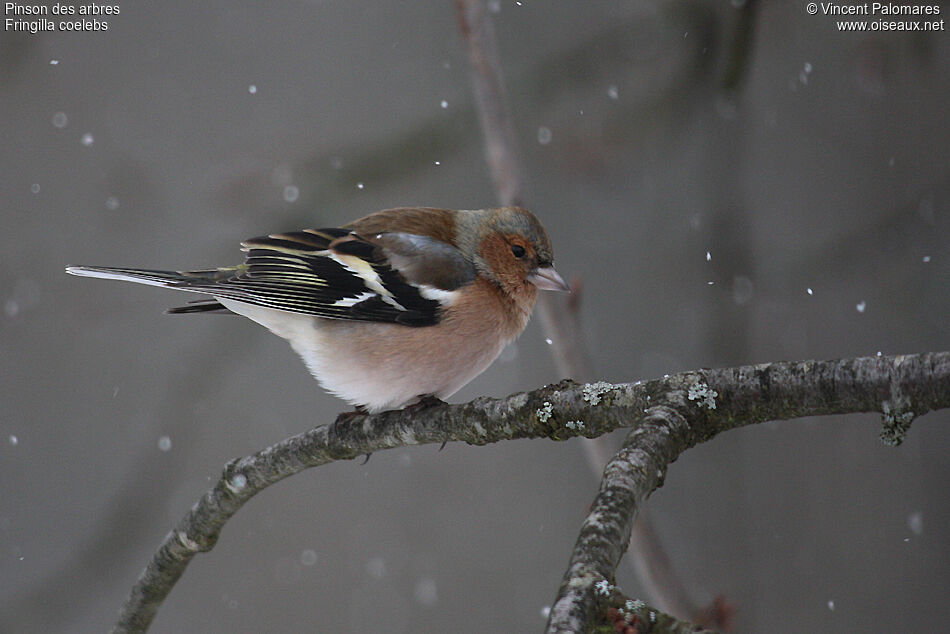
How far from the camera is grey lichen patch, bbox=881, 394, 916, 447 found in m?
1.61

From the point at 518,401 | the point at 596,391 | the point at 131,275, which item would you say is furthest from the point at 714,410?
the point at 131,275

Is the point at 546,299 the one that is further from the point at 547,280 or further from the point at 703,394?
the point at 703,394

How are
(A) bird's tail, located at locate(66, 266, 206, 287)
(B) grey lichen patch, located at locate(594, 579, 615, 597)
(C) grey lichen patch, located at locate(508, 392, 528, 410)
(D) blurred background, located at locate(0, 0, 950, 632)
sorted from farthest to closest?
(D) blurred background, located at locate(0, 0, 950, 632) < (A) bird's tail, located at locate(66, 266, 206, 287) < (C) grey lichen patch, located at locate(508, 392, 528, 410) < (B) grey lichen patch, located at locate(594, 579, 615, 597)

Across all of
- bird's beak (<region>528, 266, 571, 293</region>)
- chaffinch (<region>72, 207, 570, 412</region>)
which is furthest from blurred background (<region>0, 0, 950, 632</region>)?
bird's beak (<region>528, 266, 571, 293</region>)

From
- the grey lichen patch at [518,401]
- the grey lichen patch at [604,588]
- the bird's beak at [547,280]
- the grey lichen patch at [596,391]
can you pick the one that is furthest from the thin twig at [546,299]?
the grey lichen patch at [604,588]

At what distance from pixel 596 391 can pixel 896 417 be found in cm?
64

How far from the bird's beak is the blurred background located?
3.23 ft

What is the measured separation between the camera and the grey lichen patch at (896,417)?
1.61 m

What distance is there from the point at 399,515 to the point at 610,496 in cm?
468

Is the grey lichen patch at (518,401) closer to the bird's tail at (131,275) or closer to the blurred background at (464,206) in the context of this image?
the bird's tail at (131,275)

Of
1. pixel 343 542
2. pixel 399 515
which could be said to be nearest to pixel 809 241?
pixel 399 515

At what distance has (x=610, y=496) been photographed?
1.46 metres

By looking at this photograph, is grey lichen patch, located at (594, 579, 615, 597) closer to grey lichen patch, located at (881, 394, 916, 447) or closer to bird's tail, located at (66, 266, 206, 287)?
grey lichen patch, located at (881, 394, 916, 447)

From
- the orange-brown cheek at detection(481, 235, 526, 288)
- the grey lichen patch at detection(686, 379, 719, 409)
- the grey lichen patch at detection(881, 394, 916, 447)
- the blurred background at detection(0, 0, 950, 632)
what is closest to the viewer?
the grey lichen patch at detection(881, 394, 916, 447)
